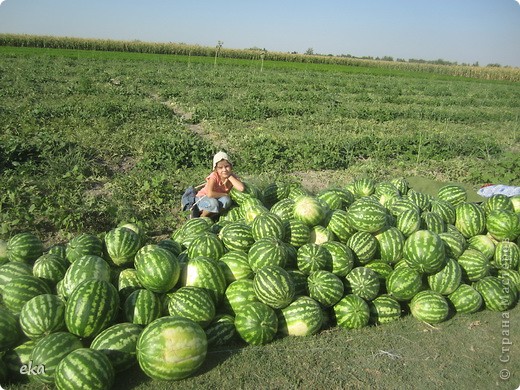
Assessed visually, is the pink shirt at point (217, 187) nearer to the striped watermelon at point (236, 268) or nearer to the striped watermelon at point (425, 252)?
the striped watermelon at point (236, 268)

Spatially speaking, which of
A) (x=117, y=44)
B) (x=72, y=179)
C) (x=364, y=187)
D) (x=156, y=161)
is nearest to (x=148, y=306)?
(x=364, y=187)

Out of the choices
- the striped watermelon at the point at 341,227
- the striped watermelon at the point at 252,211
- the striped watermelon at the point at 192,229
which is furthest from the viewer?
the striped watermelon at the point at 252,211

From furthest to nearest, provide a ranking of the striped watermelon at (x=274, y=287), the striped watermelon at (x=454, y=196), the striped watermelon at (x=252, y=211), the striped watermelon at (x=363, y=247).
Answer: the striped watermelon at (x=454, y=196) → the striped watermelon at (x=252, y=211) → the striped watermelon at (x=363, y=247) → the striped watermelon at (x=274, y=287)

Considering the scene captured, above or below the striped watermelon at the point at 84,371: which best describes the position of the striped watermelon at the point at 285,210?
above

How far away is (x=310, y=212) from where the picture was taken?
475cm

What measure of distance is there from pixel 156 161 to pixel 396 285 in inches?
231

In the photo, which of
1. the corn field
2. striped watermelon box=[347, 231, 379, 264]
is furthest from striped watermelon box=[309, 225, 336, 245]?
the corn field

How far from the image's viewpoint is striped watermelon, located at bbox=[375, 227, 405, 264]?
14.7 feet

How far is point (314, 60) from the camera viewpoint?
2368 inches

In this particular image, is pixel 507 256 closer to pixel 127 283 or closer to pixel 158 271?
pixel 158 271

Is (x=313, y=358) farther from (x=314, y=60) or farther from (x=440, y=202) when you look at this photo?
(x=314, y=60)

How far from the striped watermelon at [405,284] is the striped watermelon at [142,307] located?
2.24 metres

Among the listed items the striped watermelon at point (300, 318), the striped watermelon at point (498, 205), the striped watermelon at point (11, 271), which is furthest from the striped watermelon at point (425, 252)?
the striped watermelon at point (11, 271)

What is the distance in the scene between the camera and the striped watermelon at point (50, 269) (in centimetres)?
397
